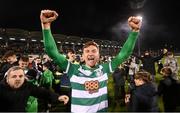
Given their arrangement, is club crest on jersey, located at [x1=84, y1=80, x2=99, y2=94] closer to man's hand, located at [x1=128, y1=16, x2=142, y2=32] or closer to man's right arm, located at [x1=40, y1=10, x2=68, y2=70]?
man's right arm, located at [x1=40, y1=10, x2=68, y2=70]

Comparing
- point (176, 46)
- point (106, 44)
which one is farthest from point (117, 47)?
point (176, 46)

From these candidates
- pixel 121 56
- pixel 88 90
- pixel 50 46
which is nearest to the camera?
pixel 88 90

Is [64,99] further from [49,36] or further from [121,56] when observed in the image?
[121,56]

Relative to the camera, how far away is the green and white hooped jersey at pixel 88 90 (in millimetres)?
4602

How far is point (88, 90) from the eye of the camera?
15.2 feet

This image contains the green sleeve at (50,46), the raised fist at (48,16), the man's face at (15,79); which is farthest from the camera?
the man's face at (15,79)

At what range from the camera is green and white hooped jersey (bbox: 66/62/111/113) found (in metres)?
4.60

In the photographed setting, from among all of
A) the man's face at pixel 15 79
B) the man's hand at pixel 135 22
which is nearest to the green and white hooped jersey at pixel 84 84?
the man's face at pixel 15 79

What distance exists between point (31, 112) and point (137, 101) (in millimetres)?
2196

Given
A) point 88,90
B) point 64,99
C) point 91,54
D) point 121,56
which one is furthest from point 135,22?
point 64,99

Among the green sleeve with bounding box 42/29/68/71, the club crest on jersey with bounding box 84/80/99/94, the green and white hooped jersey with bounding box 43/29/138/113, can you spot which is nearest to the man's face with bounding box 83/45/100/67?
the green and white hooped jersey with bounding box 43/29/138/113

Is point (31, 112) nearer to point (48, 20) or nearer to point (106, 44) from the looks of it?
point (48, 20)

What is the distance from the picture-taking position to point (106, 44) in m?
99.9

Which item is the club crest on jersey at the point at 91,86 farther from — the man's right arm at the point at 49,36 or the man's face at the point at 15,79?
the man's face at the point at 15,79
